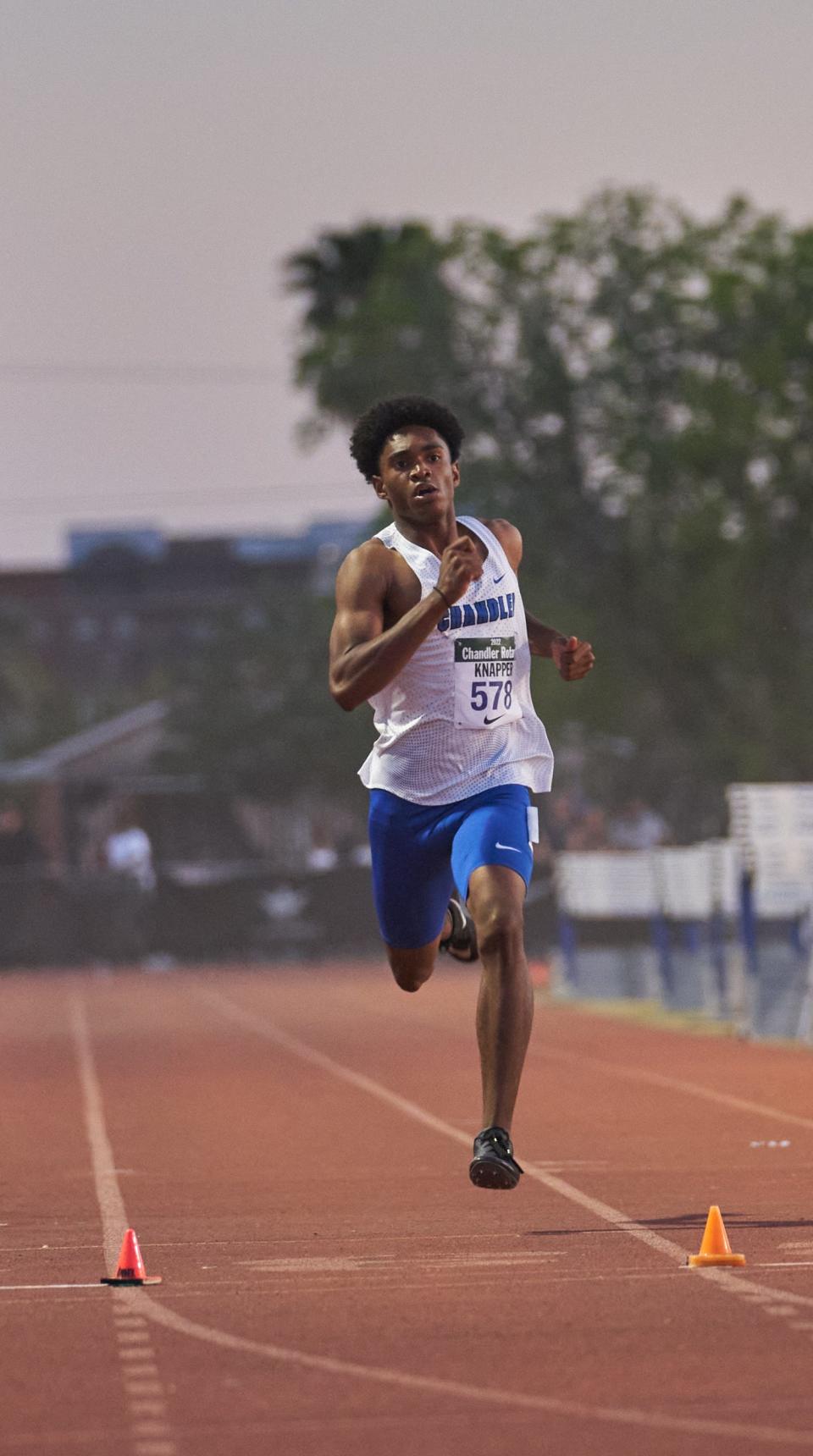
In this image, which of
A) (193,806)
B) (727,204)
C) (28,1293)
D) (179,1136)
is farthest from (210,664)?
(28,1293)

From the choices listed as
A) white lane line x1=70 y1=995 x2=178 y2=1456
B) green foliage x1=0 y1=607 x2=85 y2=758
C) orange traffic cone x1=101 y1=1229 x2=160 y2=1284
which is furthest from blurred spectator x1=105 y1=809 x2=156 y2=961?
green foliage x1=0 y1=607 x2=85 y2=758

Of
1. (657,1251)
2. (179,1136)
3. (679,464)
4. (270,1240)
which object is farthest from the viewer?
(679,464)

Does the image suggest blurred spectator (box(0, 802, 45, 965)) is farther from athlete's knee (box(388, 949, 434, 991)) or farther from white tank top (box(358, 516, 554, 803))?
white tank top (box(358, 516, 554, 803))

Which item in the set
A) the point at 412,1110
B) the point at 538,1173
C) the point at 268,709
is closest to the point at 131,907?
the point at 412,1110

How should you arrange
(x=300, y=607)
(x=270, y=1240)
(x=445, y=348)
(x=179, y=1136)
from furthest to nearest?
(x=300, y=607) → (x=445, y=348) → (x=179, y=1136) → (x=270, y=1240)

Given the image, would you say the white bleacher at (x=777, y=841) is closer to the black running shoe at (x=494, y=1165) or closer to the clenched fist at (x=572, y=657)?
the clenched fist at (x=572, y=657)

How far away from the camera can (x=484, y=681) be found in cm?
764

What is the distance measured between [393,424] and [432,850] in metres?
1.24

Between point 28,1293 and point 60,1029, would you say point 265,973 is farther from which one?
point 28,1293

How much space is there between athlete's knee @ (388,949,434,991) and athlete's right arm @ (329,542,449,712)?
3.04 ft

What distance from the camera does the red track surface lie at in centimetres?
470

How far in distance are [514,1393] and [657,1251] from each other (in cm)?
207

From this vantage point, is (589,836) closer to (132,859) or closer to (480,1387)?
(132,859)

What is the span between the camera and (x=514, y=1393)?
4.90 meters
